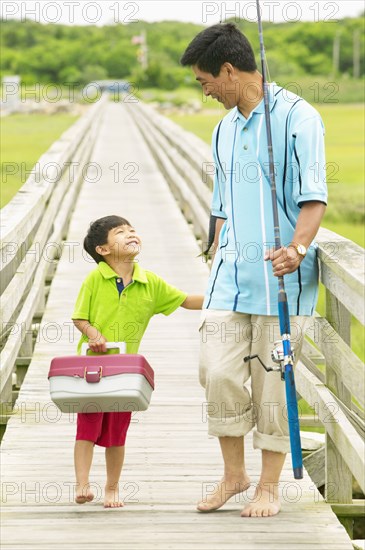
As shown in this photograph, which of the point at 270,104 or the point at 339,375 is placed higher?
the point at 270,104

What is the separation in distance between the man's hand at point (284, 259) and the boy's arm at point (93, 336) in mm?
816

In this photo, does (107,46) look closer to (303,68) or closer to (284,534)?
(303,68)

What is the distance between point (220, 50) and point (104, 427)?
4.78ft

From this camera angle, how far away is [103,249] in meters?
4.62

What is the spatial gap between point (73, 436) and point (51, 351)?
1596 mm

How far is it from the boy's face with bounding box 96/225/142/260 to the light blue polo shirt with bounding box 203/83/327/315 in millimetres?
420

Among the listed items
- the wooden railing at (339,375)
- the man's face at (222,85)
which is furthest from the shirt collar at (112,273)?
the man's face at (222,85)

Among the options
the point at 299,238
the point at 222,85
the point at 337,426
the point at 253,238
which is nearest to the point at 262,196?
the point at 253,238

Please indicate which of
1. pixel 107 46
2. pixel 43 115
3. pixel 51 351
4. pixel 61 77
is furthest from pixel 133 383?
pixel 107 46

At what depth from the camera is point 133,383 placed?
4.27 m

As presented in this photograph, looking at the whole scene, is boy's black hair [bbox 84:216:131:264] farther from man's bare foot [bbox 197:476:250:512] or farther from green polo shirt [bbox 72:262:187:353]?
man's bare foot [bbox 197:476:250:512]

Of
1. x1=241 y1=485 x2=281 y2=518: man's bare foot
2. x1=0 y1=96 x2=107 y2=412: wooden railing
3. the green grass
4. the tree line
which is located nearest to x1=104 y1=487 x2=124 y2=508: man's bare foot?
x1=241 y1=485 x2=281 y2=518: man's bare foot

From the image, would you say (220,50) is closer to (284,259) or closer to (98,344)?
(284,259)

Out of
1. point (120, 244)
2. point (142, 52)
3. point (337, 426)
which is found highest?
point (142, 52)
